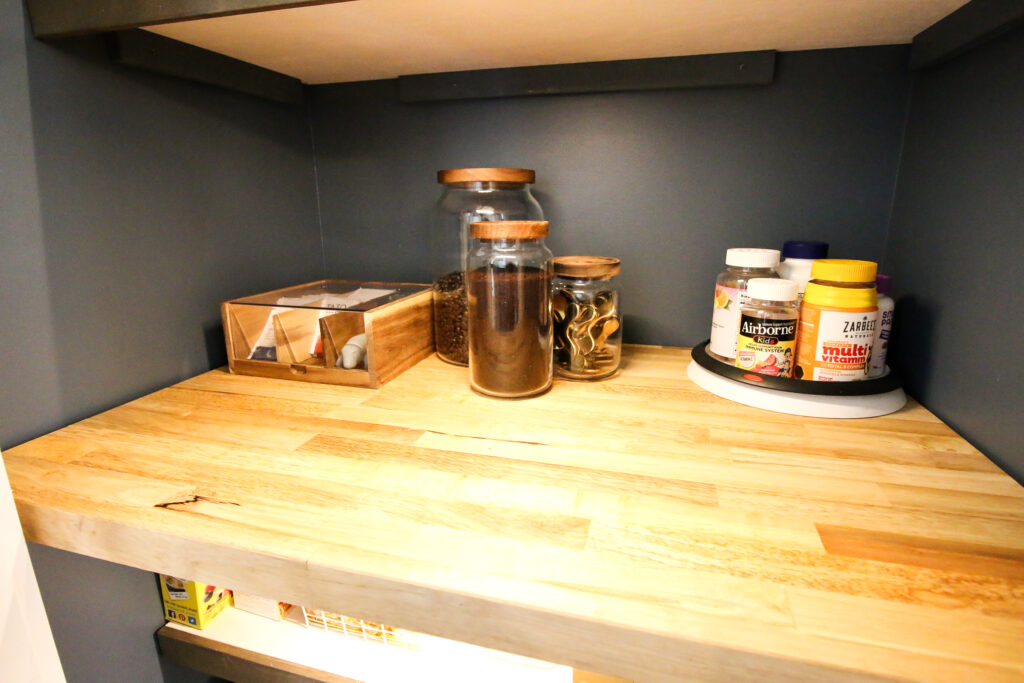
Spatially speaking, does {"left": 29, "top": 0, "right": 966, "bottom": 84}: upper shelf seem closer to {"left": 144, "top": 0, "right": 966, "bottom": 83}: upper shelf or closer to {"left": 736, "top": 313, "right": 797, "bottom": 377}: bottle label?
{"left": 144, "top": 0, "right": 966, "bottom": 83}: upper shelf

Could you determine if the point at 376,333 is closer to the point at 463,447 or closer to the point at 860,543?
the point at 463,447

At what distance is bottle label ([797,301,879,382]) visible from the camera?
0.68 metres

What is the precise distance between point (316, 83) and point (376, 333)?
1.93ft

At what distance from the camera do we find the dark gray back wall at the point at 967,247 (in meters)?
0.59

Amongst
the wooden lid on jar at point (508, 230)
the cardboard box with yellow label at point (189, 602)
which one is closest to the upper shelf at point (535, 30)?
the wooden lid on jar at point (508, 230)

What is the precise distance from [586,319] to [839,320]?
0.34 meters

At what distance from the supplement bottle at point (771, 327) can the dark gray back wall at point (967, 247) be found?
0.60ft

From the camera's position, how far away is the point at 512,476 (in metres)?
0.57

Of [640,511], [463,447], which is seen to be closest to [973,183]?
[640,511]

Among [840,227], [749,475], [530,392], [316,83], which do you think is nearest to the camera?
[749,475]

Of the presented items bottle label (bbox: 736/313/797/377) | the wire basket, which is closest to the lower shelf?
the wire basket

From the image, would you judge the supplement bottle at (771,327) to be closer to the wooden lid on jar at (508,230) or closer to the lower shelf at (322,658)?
the wooden lid on jar at (508,230)

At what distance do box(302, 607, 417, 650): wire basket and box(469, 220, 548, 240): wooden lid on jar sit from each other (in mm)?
595

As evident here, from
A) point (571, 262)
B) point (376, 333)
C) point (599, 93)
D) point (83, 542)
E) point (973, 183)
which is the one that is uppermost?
point (599, 93)
